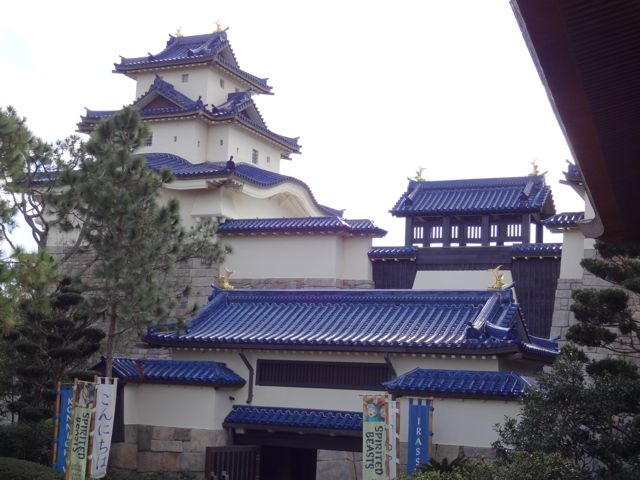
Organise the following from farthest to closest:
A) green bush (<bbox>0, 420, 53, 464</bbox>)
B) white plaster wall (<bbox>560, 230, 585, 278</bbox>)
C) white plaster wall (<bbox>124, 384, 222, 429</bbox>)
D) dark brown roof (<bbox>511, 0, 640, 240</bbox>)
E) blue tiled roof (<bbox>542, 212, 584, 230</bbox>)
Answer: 1. white plaster wall (<bbox>560, 230, 585, 278</bbox>)
2. blue tiled roof (<bbox>542, 212, 584, 230</bbox>)
3. green bush (<bbox>0, 420, 53, 464</bbox>)
4. white plaster wall (<bbox>124, 384, 222, 429</bbox>)
5. dark brown roof (<bbox>511, 0, 640, 240</bbox>)

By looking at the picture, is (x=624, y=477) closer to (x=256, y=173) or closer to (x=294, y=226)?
(x=294, y=226)

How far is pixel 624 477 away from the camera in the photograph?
36.2 feet

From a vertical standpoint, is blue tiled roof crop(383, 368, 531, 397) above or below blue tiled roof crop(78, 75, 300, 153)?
below

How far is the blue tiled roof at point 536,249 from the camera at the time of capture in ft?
74.7

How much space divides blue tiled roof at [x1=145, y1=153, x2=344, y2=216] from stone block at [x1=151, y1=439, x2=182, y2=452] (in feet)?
32.2

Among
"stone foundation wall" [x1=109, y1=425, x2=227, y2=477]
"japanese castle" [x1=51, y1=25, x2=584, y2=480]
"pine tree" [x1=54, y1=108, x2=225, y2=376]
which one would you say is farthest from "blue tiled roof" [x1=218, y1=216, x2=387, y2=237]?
"stone foundation wall" [x1=109, y1=425, x2=227, y2=477]

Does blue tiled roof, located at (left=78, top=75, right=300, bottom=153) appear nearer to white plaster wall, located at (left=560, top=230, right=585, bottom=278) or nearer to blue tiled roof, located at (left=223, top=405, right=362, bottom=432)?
white plaster wall, located at (left=560, top=230, right=585, bottom=278)

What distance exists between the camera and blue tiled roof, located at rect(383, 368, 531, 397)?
48.8ft

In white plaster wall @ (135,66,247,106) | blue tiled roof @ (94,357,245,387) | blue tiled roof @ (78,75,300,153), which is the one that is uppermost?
white plaster wall @ (135,66,247,106)

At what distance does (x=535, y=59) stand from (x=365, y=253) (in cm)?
2001

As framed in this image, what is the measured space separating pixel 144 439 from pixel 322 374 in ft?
13.0

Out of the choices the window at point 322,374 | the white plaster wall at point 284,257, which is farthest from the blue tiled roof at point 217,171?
the window at point 322,374

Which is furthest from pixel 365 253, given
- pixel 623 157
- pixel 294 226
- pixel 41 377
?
pixel 623 157

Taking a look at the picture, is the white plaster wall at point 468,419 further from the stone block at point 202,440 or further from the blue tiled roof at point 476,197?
the blue tiled roof at point 476,197
